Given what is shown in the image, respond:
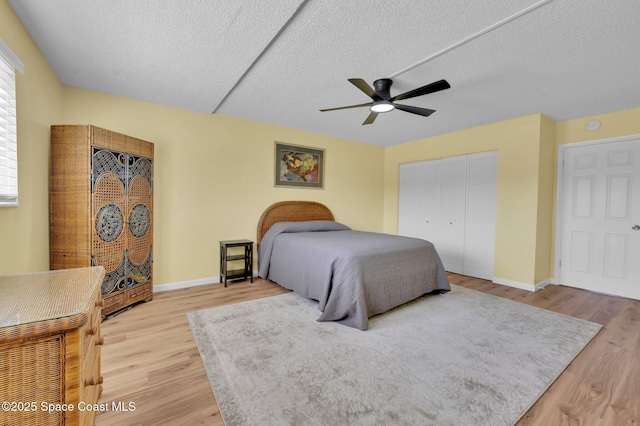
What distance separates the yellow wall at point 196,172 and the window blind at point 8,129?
1274 millimetres

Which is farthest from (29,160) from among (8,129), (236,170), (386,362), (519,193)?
(519,193)

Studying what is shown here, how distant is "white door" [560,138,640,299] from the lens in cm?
331

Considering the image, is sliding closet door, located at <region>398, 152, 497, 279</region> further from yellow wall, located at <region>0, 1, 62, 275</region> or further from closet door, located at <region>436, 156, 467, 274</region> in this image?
yellow wall, located at <region>0, 1, 62, 275</region>

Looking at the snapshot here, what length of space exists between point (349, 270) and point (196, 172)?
2444 mm

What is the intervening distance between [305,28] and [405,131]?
117 inches

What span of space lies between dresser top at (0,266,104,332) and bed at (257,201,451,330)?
5.97 ft

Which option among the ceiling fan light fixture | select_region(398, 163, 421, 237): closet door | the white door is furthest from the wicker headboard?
the white door

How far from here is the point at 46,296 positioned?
99 cm

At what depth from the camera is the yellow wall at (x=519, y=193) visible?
3.57 metres

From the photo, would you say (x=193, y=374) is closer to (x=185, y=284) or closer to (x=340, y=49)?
(x=185, y=284)

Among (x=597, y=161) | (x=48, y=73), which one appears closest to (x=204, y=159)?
(x=48, y=73)

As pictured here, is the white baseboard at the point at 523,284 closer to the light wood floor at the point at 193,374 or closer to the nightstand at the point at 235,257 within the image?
the light wood floor at the point at 193,374

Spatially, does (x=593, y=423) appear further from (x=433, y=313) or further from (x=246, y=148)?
(x=246, y=148)

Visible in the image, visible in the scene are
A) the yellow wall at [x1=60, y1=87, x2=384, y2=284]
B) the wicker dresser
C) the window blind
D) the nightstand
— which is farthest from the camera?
the nightstand
